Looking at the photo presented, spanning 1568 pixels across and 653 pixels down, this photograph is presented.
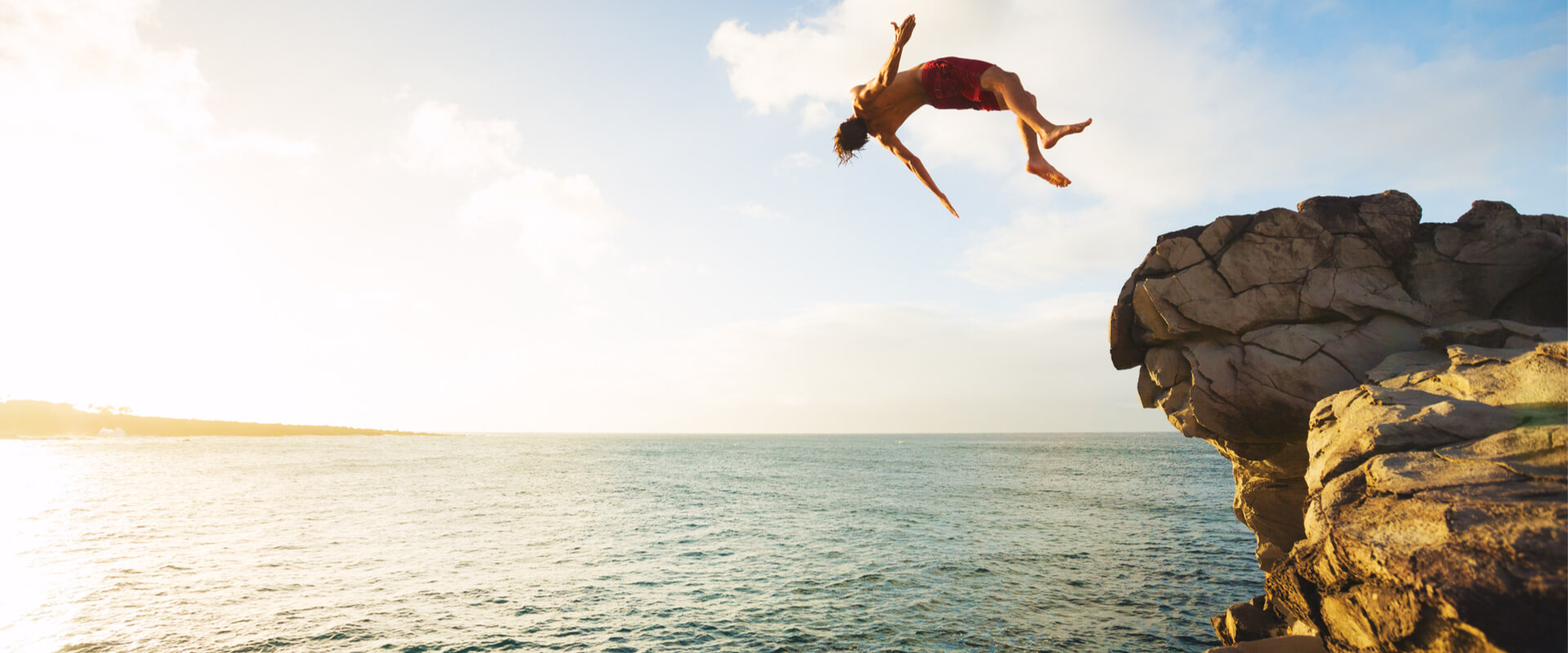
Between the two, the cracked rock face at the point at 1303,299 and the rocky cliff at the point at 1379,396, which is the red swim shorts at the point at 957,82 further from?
the cracked rock face at the point at 1303,299

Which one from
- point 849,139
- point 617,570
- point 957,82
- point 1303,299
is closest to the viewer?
point 957,82

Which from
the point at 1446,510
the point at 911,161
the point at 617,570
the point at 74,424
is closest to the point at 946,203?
the point at 911,161

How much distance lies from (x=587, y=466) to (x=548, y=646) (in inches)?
2217

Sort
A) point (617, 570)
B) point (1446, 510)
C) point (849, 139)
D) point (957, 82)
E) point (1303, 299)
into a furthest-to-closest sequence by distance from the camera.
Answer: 1. point (617, 570)
2. point (1303, 299)
3. point (849, 139)
4. point (957, 82)
5. point (1446, 510)

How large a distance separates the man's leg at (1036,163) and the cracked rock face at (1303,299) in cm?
534

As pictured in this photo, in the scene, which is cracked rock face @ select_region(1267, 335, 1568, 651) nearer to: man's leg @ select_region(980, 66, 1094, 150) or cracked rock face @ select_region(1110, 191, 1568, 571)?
cracked rock face @ select_region(1110, 191, 1568, 571)

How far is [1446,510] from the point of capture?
5.07m

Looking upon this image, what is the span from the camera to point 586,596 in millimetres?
15719

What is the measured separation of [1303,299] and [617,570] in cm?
1716

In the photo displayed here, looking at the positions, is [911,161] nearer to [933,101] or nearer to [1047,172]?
[933,101]

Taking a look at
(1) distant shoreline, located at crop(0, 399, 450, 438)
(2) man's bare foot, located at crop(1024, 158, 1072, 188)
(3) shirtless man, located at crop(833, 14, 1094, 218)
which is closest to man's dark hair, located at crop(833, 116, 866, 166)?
(3) shirtless man, located at crop(833, 14, 1094, 218)

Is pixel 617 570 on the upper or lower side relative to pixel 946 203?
lower

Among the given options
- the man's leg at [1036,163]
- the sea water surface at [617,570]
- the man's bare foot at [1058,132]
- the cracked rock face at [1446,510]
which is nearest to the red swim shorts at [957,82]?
the man's leg at [1036,163]

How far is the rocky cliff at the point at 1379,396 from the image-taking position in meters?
4.86
